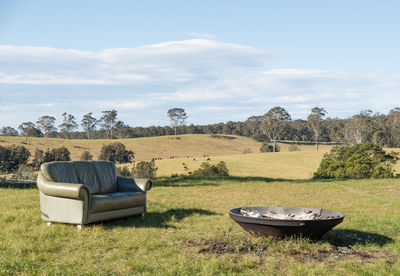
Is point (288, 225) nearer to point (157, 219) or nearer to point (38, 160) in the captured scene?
point (157, 219)

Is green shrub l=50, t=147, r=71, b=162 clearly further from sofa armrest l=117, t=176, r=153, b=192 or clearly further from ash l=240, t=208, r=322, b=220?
ash l=240, t=208, r=322, b=220

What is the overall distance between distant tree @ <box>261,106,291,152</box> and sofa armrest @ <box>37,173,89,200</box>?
197 ft

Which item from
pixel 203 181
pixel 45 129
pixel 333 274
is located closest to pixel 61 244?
pixel 333 274

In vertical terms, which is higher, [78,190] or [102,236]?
[78,190]

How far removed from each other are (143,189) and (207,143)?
67165mm

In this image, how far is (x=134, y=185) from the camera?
7.85m

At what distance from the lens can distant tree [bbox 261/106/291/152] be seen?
65.6 m

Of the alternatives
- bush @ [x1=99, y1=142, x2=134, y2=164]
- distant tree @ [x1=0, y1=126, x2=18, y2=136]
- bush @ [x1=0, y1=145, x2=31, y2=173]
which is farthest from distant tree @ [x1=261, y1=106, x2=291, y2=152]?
distant tree @ [x1=0, y1=126, x2=18, y2=136]

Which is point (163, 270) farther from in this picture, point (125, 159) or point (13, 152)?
point (125, 159)

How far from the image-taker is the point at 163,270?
4281 millimetres

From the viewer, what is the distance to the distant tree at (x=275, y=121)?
65625 millimetres

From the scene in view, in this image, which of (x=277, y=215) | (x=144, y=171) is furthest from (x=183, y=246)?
(x=144, y=171)

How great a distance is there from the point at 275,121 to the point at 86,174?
60.9m

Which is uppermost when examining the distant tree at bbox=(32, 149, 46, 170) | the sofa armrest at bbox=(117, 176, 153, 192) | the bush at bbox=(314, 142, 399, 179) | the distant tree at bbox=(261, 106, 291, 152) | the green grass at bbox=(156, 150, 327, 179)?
the distant tree at bbox=(261, 106, 291, 152)
